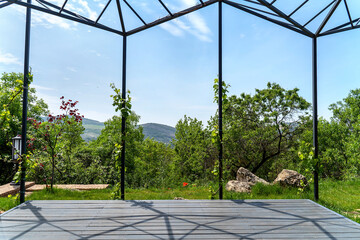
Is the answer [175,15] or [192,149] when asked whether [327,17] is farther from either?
[192,149]

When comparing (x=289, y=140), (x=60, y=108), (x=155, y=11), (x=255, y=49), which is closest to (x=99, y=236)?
(x=155, y=11)

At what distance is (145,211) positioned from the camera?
354cm

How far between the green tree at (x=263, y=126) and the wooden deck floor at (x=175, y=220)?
5.27 metres

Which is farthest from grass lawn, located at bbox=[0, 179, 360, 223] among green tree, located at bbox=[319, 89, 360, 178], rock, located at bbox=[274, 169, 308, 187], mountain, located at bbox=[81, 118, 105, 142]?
green tree, located at bbox=[319, 89, 360, 178]

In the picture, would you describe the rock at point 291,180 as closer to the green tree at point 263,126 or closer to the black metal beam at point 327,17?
the black metal beam at point 327,17

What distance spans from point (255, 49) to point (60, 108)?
9.31m

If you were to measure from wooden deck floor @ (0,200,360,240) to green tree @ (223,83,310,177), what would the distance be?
17.3 feet

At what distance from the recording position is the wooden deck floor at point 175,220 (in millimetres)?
2709

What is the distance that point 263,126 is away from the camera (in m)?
9.39

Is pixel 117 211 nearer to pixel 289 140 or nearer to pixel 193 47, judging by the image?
pixel 289 140

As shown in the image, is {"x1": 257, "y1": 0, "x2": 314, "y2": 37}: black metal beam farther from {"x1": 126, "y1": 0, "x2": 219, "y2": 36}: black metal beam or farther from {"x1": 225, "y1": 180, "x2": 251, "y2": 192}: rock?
{"x1": 225, "y1": 180, "x2": 251, "y2": 192}: rock

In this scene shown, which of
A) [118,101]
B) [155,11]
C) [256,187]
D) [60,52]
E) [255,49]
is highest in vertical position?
[60,52]

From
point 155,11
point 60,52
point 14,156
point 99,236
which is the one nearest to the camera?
point 99,236

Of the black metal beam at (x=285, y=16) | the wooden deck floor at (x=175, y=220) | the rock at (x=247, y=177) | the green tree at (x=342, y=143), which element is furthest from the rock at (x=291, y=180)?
the green tree at (x=342, y=143)
